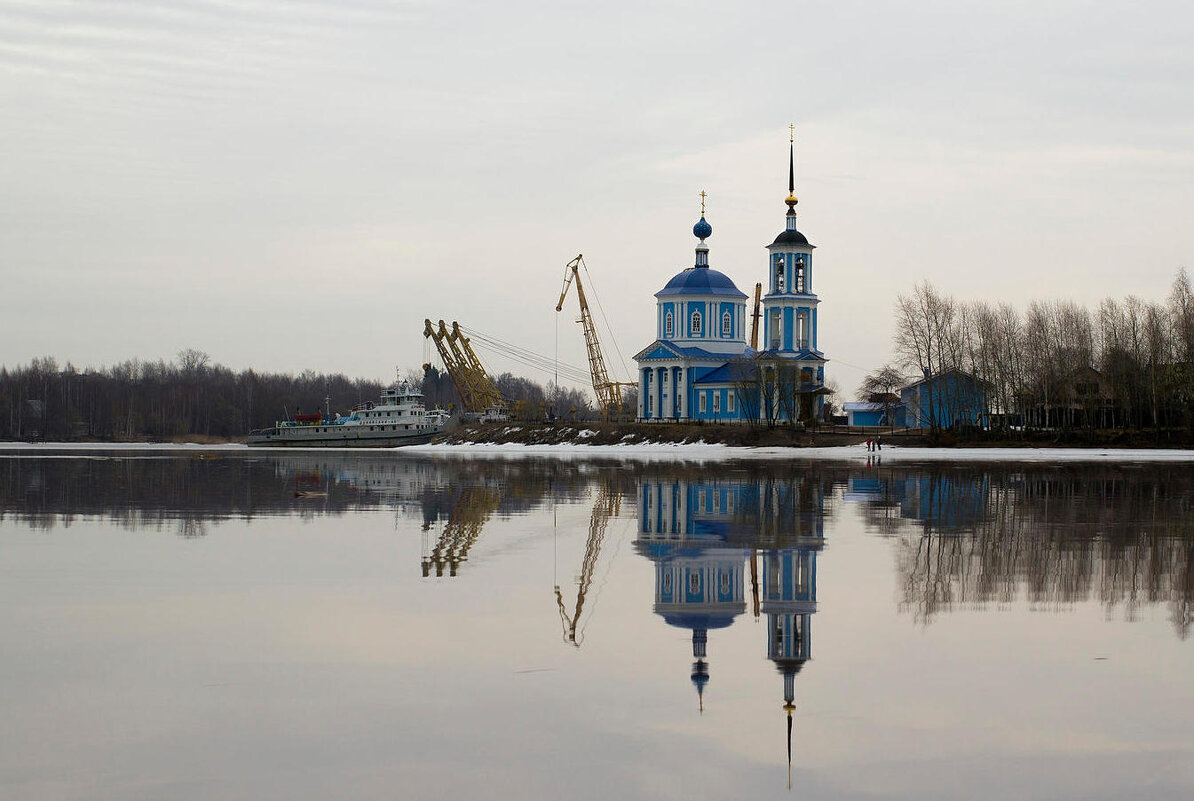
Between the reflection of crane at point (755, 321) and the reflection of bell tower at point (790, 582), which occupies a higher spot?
the reflection of crane at point (755, 321)

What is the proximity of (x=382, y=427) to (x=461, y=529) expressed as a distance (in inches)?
3747

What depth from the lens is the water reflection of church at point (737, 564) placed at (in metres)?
12.1

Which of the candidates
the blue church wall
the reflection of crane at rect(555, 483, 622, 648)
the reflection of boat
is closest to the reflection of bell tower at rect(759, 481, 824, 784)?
the reflection of crane at rect(555, 483, 622, 648)

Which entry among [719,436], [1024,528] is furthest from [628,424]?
[1024,528]

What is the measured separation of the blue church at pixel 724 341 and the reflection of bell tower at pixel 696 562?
7156 cm

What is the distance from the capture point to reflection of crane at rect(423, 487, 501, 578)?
59.8ft

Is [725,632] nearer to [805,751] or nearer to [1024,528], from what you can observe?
[805,751]

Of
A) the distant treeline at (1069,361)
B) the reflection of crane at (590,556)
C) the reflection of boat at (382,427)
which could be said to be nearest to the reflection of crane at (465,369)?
the reflection of boat at (382,427)

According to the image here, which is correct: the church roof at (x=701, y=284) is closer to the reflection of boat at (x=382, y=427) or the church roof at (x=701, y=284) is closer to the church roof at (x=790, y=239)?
the church roof at (x=790, y=239)

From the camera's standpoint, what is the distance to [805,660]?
36.4 feet

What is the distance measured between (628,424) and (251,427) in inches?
3191

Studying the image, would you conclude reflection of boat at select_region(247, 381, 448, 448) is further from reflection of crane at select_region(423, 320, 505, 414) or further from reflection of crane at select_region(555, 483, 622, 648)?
reflection of crane at select_region(555, 483, 622, 648)

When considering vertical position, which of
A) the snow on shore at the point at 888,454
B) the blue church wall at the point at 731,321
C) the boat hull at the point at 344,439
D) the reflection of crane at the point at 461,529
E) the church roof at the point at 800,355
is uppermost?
the blue church wall at the point at 731,321

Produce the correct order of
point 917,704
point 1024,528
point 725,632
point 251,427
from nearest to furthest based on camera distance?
point 917,704
point 725,632
point 1024,528
point 251,427
